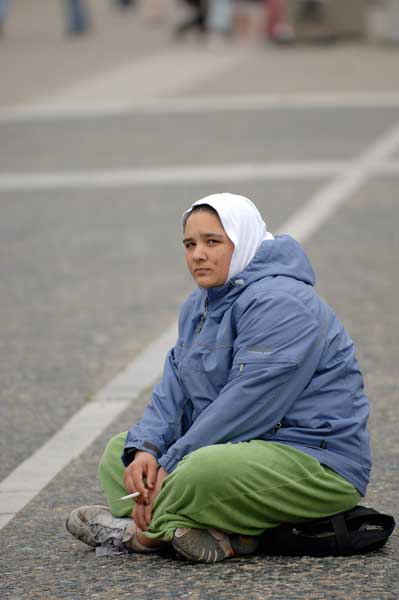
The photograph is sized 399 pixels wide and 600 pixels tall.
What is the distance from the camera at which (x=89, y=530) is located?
14.1ft

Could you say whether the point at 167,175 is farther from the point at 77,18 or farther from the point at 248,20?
the point at 77,18

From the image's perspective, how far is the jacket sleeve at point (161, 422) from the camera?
14.0ft

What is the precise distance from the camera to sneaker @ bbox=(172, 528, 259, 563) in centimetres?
412

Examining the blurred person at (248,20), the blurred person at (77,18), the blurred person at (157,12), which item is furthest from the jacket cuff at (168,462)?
the blurred person at (157,12)

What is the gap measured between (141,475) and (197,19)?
21516 mm

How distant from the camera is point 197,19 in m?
25.0

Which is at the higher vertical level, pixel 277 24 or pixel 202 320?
pixel 202 320

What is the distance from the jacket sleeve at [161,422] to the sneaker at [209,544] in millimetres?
268

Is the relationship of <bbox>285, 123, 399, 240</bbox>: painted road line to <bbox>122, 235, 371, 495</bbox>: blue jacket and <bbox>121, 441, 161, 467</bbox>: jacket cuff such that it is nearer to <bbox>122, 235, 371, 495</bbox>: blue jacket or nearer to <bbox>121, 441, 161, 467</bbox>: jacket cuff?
<bbox>122, 235, 371, 495</bbox>: blue jacket

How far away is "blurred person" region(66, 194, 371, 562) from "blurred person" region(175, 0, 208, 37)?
822 inches

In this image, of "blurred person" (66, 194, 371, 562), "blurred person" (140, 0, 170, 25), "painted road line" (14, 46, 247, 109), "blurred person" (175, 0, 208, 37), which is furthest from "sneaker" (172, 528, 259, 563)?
"blurred person" (140, 0, 170, 25)

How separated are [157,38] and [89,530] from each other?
2254cm

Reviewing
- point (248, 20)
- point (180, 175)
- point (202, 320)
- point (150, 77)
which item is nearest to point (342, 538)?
point (202, 320)

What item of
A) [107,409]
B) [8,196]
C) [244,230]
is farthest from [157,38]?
[244,230]
